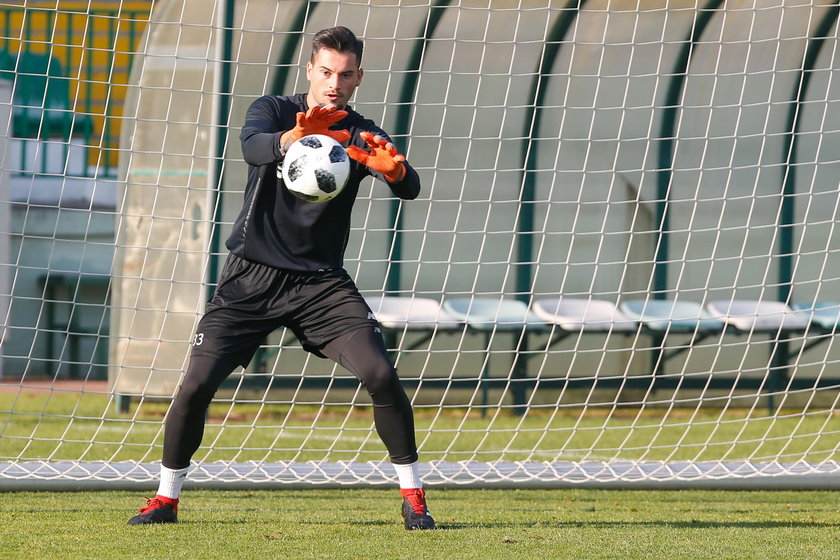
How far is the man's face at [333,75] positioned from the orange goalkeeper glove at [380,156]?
0.19 m

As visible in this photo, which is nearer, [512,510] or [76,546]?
[76,546]

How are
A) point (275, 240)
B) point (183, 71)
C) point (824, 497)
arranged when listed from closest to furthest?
point (275, 240)
point (824, 497)
point (183, 71)

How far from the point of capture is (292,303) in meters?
3.70

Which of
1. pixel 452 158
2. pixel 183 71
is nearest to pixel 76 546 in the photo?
pixel 183 71

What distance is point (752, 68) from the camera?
9.00 m

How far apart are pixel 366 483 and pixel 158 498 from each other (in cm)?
111

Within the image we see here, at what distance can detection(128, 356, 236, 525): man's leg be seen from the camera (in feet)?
12.0

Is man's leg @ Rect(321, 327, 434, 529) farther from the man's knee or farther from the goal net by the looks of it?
the goal net

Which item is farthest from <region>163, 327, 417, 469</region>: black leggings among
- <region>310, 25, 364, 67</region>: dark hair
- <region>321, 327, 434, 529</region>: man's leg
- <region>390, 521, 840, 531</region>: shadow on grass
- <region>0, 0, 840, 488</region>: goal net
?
<region>0, 0, 840, 488</region>: goal net

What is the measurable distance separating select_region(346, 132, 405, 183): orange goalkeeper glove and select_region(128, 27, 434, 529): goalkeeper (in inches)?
5.1

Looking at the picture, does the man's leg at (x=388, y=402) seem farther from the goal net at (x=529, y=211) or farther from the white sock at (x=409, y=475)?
the goal net at (x=529, y=211)

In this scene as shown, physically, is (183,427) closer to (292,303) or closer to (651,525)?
(292,303)

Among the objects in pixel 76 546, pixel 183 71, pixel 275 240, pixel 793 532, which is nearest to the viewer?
pixel 76 546

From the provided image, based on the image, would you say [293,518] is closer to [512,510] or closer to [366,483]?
[366,483]
